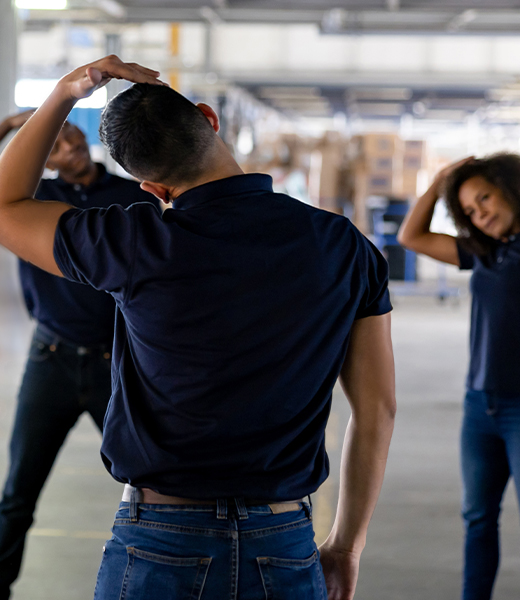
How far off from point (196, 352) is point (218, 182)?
296mm

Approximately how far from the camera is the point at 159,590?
126cm

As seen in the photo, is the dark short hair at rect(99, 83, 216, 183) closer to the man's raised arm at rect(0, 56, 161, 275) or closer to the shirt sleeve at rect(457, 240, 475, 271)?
the man's raised arm at rect(0, 56, 161, 275)

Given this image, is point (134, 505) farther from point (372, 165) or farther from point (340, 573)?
point (372, 165)

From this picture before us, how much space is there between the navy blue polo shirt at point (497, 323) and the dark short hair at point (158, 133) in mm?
1620

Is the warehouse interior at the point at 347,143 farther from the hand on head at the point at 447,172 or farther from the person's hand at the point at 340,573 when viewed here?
the person's hand at the point at 340,573

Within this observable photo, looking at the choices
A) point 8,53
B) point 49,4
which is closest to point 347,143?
point 49,4

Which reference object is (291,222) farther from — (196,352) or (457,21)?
(457,21)

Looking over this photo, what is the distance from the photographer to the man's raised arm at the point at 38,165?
136 centimetres

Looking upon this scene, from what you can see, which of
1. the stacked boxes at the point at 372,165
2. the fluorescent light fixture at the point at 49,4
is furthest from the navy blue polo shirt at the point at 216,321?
the stacked boxes at the point at 372,165

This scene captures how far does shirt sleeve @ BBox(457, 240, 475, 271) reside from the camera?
2888 millimetres

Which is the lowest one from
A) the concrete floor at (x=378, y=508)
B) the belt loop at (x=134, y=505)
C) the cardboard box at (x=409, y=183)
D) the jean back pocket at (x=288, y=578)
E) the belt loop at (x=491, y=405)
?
the concrete floor at (x=378, y=508)

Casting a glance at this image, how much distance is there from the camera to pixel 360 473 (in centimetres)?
155

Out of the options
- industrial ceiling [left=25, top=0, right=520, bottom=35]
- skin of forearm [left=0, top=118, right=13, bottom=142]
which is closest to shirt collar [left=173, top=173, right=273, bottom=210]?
skin of forearm [left=0, top=118, right=13, bottom=142]

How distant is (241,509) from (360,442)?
0.35m
